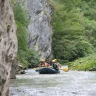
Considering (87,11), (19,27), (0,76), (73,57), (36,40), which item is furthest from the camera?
(87,11)

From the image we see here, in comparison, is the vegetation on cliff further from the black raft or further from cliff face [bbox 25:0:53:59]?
the black raft

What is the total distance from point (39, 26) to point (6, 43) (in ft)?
111

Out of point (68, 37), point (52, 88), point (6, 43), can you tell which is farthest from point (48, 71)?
point (68, 37)

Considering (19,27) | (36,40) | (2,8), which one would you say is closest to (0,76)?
(2,8)

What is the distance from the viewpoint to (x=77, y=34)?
162 ft

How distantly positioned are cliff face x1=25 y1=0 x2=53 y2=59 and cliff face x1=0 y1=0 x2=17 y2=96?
3208 centimetres

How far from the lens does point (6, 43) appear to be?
25.1 feet

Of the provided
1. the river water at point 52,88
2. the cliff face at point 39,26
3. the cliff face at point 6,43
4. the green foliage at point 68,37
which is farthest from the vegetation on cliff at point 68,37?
the cliff face at point 6,43

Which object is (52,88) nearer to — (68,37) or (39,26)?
(39,26)

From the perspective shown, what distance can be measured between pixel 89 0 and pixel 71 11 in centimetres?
2066

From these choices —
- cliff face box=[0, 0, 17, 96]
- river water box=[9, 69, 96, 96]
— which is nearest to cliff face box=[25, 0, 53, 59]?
river water box=[9, 69, 96, 96]

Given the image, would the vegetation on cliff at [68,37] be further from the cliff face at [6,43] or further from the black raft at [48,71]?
the cliff face at [6,43]

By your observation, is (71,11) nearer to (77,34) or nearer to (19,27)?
(77,34)

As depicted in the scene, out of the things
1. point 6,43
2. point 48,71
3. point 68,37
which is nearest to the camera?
point 6,43
